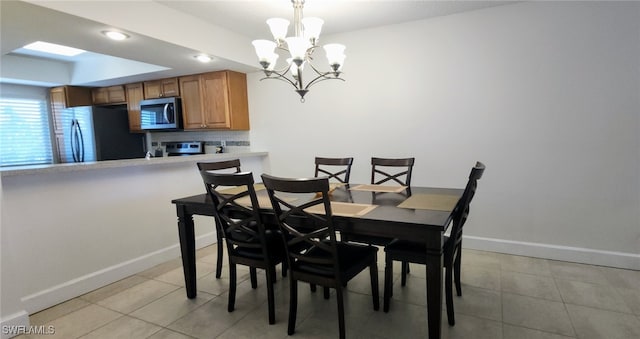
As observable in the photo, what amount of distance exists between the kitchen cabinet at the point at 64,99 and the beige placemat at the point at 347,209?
16.2 ft

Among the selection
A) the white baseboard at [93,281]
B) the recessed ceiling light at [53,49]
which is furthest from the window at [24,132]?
the white baseboard at [93,281]

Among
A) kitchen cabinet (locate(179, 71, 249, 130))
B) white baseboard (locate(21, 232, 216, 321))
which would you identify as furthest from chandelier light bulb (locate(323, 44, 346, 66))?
white baseboard (locate(21, 232, 216, 321))

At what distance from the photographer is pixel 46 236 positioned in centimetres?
222

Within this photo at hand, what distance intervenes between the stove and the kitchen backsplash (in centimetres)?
8

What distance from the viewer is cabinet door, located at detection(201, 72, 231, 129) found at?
3947 millimetres

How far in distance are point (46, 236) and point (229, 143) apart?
2.50 metres

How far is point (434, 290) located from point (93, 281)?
8.36 ft

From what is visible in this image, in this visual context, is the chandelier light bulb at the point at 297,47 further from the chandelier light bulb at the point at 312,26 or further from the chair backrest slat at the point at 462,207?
the chair backrest slat at the point at 462,207

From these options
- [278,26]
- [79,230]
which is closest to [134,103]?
[79,230]

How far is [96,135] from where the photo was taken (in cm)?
421

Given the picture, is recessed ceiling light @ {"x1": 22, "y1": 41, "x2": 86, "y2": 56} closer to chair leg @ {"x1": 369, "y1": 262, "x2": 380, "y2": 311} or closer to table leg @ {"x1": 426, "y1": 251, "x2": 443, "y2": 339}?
chair leg @ {"x1": 369, "y1": 262, "x2": 380, "y2": 311}

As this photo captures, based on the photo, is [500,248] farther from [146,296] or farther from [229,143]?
[229,143]

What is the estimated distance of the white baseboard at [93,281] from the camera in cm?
216

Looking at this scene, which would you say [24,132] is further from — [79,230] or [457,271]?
[457,271]
